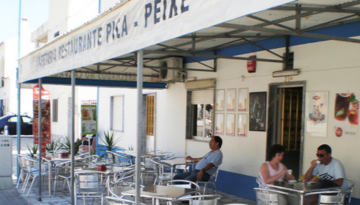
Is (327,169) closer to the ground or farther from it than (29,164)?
farther from it

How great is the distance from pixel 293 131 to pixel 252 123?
3.21ft

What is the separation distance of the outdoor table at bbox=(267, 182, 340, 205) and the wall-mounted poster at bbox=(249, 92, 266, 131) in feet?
7.53

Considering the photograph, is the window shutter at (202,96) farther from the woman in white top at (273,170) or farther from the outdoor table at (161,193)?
the outdoor table at (161,193)

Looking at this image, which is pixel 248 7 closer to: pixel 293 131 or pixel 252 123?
pixel 252 123

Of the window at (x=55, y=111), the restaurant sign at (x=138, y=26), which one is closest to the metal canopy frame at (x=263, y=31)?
the restaurant sign at (x=138, y=26)

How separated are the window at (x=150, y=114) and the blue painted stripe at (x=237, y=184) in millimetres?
3716

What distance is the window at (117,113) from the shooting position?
13.0 m

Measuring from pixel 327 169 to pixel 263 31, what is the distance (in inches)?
103

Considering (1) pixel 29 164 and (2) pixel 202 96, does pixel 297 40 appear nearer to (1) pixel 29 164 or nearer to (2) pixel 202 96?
(2) pixel 202 96

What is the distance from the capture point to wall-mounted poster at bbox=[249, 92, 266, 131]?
7168mm

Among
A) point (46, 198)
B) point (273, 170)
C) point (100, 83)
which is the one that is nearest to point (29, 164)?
point (46, 198)

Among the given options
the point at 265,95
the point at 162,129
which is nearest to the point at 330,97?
the point at 265,95

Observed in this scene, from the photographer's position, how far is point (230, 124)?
801cm

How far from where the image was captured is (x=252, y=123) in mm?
7410
